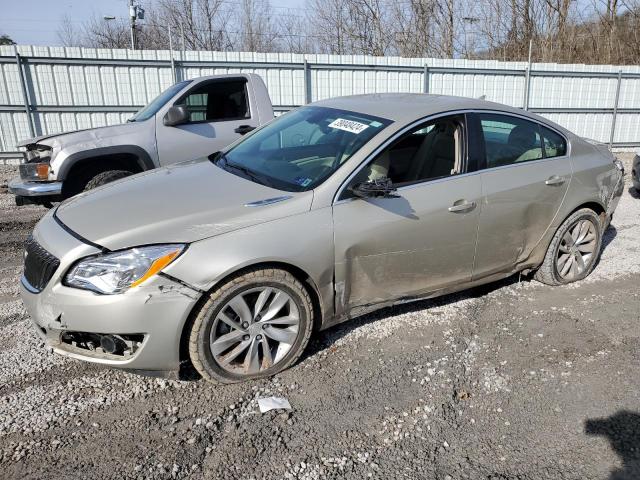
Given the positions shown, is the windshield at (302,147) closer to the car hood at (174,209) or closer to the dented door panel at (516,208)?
the car hood at (174,209)

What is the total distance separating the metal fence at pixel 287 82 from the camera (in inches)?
441

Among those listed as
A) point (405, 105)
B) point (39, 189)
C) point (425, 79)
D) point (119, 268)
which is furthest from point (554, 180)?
point (425, 79)

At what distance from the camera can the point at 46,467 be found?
252 cm

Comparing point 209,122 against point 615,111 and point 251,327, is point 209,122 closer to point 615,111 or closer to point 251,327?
point 251,327

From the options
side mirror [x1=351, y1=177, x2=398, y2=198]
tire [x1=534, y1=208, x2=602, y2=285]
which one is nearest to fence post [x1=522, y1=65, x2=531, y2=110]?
tire [x1=534, y1=208, x2=602, y2=285]

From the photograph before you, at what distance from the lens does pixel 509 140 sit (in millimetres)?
4156

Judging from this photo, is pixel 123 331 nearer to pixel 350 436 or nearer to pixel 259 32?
pixel 350 436

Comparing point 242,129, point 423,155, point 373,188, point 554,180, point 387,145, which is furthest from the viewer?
point 242,129

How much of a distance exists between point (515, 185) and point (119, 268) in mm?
2859

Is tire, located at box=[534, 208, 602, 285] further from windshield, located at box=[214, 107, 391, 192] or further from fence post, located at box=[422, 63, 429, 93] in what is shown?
fence post, located at box=[422, 63, 429, 93]

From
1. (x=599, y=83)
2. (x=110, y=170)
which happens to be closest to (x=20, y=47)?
(x=110, y=170)

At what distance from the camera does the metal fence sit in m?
11.2

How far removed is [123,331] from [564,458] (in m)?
2.35

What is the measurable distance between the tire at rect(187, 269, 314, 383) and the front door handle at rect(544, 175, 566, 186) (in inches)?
89.0
